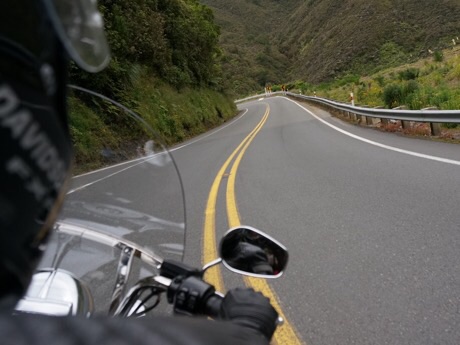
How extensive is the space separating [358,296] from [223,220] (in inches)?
105

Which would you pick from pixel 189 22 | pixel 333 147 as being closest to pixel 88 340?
pixel 333 147

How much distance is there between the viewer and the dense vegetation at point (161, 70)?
1559cm

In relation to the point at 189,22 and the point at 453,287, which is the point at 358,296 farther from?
the point at 189,22

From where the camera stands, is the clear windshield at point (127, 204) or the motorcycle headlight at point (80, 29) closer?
the motorcycle headlight at point (80, 29)

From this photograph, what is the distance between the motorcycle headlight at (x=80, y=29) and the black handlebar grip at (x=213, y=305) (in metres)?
0.79

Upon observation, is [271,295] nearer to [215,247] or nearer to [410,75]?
[215,247]

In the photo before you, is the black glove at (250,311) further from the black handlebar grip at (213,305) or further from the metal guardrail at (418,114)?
the metal guardrail at (418,114)

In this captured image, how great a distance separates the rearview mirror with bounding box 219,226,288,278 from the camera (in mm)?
1493

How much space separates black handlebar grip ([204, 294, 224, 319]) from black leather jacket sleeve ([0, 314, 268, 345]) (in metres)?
0.63

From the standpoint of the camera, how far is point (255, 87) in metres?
83.6

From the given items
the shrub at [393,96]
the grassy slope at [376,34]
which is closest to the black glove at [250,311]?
the shrub at [393,96]

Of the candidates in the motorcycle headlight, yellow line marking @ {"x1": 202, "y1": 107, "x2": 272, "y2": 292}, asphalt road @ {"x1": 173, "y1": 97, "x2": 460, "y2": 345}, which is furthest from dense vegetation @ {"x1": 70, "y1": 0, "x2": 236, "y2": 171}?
the motorcycle headlight

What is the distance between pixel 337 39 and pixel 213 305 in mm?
72563

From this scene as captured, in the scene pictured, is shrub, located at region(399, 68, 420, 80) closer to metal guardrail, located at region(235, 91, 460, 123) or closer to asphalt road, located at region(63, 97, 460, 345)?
metal guardrail, located at region(235, 91, 460, 123)
